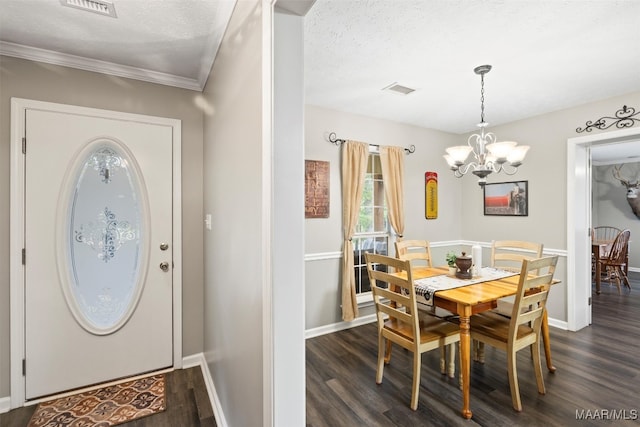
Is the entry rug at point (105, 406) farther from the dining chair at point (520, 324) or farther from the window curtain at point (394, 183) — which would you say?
the window curtain at point (394, 183)

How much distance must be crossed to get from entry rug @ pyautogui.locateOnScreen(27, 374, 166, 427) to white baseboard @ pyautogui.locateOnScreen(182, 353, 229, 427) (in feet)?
0.88

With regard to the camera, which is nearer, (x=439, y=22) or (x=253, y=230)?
→ (x=253, y=230)

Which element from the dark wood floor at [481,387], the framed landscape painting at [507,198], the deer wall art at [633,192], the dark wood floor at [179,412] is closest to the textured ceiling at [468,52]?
the framed landscape painting at [507,198]

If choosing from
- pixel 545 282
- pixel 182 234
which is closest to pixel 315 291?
pixel 182 234

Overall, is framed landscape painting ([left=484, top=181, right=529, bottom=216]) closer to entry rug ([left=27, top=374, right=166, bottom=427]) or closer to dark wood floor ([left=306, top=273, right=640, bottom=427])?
dark wood floor ([left=306, top=273, right=640, bottom=427])

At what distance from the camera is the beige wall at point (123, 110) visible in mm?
2045

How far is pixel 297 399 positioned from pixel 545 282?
1979mm

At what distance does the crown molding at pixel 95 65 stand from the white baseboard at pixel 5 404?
92.4 inches

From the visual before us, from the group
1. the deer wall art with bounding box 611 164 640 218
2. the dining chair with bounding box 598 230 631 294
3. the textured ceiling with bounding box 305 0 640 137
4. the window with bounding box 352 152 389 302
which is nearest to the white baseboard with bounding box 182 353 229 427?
the window with bounding box 352 152 389 302

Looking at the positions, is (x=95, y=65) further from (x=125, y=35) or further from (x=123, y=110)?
(x=125, y=35)

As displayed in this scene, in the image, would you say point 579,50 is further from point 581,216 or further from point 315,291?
point 315,291

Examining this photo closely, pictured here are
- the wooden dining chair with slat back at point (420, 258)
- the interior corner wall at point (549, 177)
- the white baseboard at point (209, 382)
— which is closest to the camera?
the white baseboard at point (209, 382)

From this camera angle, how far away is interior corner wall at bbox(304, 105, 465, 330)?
10.9 feet

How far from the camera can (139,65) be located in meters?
2.34
